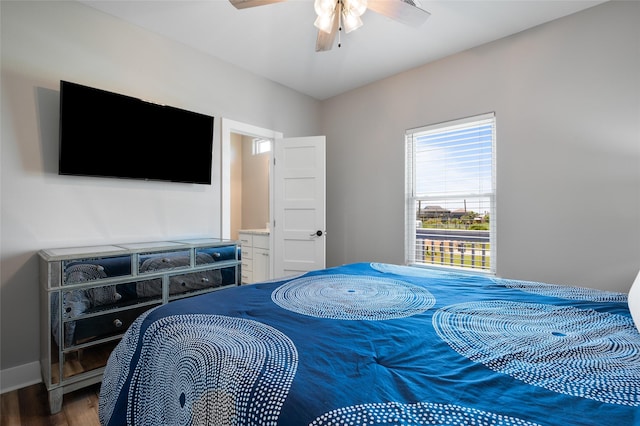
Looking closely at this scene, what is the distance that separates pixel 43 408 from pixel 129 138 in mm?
1999

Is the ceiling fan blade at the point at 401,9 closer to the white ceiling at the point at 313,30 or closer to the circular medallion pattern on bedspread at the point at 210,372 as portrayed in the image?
the white ceiling at the point at 313,30

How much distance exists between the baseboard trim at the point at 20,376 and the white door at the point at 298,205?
2.26 metres

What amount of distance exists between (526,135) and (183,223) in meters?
3.40

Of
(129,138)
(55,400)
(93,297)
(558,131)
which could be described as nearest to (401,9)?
(558,131)

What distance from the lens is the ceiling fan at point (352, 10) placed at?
185 cm

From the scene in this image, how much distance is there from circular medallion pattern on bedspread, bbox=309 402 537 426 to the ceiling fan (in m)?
2.08

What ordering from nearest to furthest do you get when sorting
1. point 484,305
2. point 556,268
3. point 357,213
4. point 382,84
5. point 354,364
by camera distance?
point 354,364 → point 484,305 → point 556,268 → point 382,84 → point 357,213

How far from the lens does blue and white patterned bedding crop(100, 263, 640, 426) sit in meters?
0.63

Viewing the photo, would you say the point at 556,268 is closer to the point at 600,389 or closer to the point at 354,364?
the point at 600,389

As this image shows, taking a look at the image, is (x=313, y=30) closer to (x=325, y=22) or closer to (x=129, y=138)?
(x=325, y=22)

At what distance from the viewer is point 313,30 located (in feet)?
8.94

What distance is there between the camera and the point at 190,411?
83 cm

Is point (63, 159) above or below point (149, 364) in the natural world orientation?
above

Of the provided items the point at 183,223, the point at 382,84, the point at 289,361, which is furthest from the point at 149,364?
the point at 382,84
